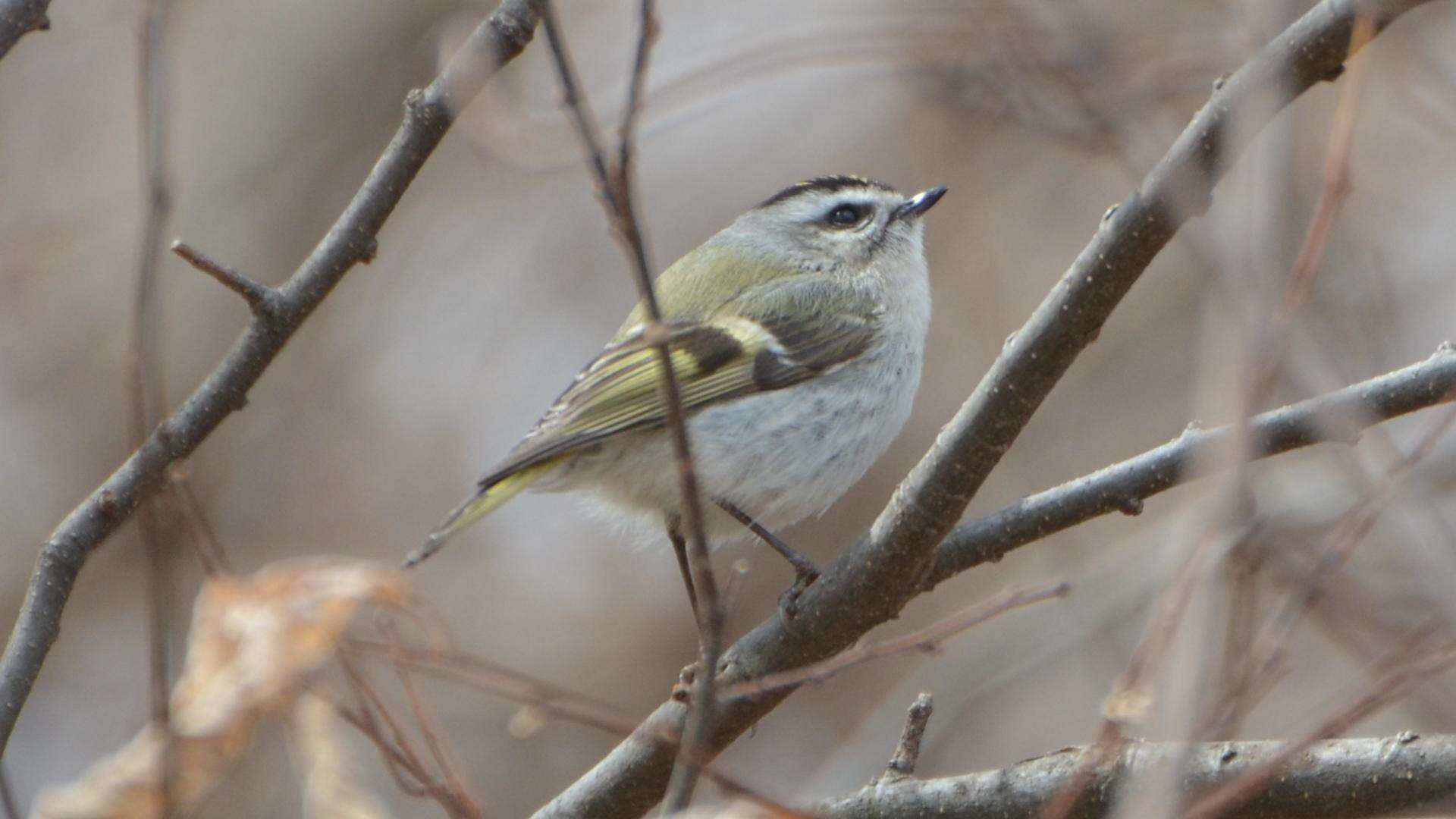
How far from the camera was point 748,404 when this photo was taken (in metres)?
3.68

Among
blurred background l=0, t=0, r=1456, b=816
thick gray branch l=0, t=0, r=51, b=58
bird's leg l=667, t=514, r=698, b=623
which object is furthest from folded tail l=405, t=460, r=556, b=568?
blurred background l=0, t=0, r=1456, b=816

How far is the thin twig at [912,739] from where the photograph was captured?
242cm

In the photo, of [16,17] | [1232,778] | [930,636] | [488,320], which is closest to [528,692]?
[930,636]

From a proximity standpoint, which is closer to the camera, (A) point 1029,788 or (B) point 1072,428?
(A) point 1029,788

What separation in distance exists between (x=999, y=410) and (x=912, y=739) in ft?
2.01

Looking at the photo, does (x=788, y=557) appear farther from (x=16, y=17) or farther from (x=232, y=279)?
(x=16, y=17)

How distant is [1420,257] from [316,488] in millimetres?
5307

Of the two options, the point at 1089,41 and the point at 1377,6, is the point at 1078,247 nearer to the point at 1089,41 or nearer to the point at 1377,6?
the point at 1089,41

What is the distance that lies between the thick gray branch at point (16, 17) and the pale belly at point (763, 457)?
5.43 ft

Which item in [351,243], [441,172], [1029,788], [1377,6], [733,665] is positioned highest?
[441,172]

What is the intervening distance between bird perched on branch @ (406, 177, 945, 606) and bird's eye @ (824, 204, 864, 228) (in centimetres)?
18

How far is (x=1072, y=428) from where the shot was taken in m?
6.82

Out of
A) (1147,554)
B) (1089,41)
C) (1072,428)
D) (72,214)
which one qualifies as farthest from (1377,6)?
(72,214)

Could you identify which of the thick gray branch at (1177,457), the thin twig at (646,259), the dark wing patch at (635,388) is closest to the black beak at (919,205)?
the dark wing patch at (635,388)
